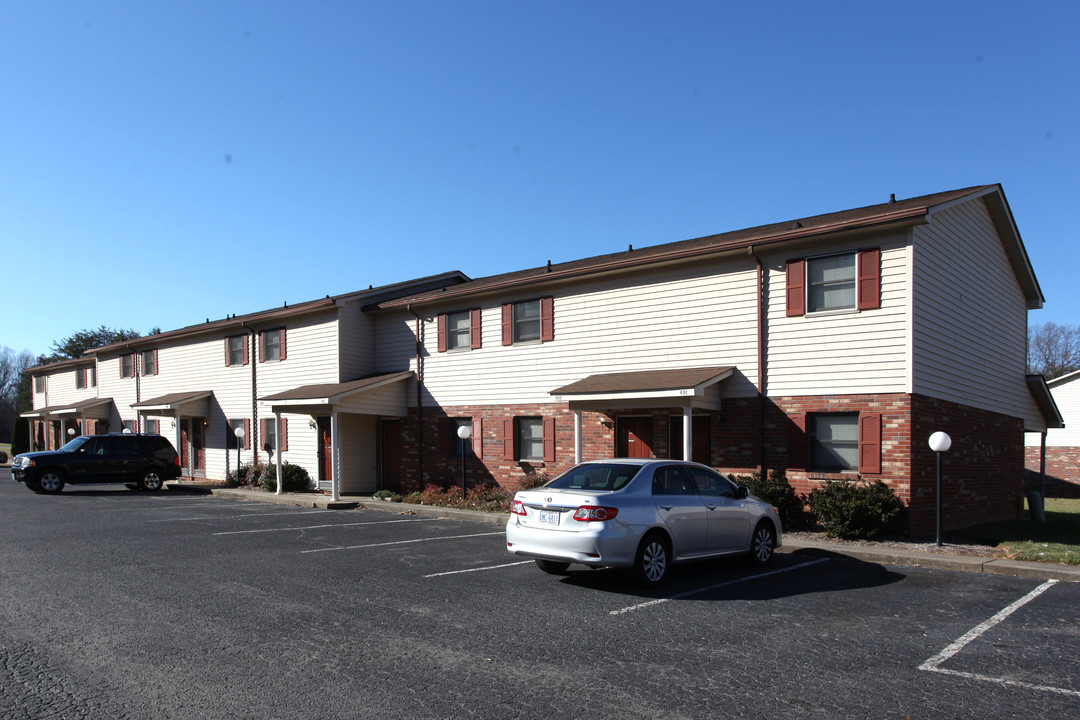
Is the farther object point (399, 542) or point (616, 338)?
point (616, 338)

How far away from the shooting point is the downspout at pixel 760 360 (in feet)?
48.9

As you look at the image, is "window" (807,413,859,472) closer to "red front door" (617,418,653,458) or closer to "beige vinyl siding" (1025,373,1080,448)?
"red front door" (617,418,653,458)

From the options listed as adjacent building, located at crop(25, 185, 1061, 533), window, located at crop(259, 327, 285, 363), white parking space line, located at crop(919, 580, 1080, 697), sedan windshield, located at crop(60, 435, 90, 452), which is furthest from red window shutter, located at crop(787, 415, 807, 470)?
sedan windshield, located at crop(60, 435, 90, 452)

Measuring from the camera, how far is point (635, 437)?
17062 millimetres

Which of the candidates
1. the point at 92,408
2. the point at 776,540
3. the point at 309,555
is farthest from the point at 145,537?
the point at 92,408

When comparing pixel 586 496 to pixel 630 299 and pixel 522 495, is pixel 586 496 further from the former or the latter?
pixel 630 299

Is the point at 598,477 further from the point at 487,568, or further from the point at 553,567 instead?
the point at 487,568

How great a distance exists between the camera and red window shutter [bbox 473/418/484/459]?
20.2m

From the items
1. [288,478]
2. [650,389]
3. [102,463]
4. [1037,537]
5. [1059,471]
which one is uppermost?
[650,389]

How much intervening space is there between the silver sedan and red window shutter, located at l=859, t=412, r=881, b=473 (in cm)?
381

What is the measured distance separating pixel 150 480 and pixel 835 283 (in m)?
21.3

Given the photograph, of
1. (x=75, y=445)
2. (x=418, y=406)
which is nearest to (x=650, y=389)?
(x=418, y=406)

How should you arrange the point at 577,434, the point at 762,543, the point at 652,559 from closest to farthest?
the point at 652,559 < the point at 762,543 < the point at 577,434

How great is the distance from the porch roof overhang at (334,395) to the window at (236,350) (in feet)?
15.6
